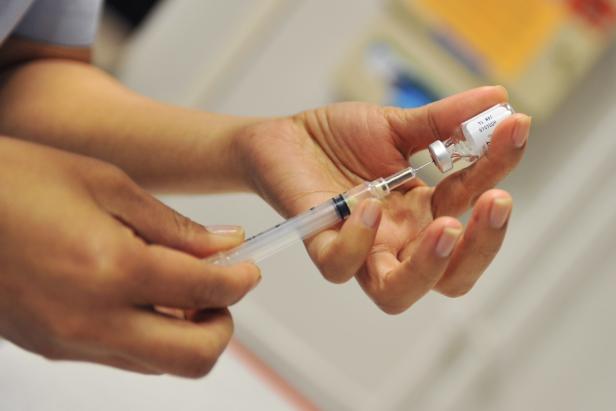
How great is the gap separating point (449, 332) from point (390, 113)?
901 mm

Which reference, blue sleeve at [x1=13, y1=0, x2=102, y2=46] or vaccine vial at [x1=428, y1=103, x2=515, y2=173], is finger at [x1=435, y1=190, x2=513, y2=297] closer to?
vaccine vial at [x1=428, y1=103, x2=515, y2=173]

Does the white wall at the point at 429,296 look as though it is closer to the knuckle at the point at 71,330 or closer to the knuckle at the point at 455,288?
the knuckle at the point at 455,288

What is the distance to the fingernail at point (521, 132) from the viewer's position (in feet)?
1.99

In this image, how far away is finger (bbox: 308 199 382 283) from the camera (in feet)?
1.93

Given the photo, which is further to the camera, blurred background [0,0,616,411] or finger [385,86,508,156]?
blurred background [0,0,616,411]

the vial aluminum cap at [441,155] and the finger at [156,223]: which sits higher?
the vial aluminum cap at [441,155]

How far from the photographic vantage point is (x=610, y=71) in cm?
130

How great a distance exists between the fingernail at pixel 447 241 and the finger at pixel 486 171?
122 mm

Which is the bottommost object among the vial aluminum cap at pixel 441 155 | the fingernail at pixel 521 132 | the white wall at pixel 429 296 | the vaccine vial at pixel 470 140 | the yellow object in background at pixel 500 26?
the white wall at pixel 429 296

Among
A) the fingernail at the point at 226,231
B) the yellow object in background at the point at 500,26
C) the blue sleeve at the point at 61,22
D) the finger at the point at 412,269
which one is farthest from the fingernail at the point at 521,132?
the yellow object in background at the point at 500,26

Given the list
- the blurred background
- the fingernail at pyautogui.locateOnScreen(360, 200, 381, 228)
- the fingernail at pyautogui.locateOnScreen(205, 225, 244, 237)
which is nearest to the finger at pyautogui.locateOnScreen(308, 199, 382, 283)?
the fingernail at pyautogui.locateOnScreen(360, 200, 381, 228)

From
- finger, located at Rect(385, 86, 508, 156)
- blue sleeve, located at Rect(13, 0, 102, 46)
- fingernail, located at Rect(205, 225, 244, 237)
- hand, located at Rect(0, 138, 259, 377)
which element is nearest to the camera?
hand, located at Rect(0, 138, 259, 377)

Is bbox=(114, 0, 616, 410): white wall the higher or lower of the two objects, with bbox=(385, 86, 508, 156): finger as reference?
lower


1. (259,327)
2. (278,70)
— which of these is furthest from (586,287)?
(278,70)
